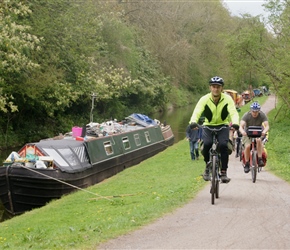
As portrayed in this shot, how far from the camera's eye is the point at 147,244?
6.53 m

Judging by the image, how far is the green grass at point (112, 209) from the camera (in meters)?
7.27

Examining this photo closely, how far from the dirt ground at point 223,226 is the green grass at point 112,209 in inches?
11.8

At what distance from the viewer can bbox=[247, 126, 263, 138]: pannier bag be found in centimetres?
1144

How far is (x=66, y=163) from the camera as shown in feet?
55.1

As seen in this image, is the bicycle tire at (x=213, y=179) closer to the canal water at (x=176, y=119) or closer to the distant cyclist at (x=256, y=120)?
the distant cyclist at (x=256, y=120)

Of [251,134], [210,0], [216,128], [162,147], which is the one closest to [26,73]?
[162,147]

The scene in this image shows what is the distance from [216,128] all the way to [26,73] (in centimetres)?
1916

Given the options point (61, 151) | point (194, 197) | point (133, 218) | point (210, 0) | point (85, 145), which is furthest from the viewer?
point (210, 0)

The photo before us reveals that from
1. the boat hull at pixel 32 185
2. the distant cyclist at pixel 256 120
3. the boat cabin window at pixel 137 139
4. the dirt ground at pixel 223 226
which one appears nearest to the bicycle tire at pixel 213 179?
the dirt ground at pixel 223 226

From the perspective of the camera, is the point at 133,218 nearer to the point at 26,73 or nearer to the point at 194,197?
the point at 194,197

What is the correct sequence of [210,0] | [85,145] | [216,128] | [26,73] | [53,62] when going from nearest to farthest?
1. [216,128]
2. [85,145]
3. [26,73]
4. [53,62]
5. [210,0]

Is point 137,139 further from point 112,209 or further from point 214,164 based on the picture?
point 214,164

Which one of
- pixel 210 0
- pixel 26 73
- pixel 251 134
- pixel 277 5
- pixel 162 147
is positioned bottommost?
pixel 162 147

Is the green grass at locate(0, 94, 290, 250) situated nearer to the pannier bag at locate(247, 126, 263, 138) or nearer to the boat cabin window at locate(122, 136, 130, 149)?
the pannier bag at locate(247, 126, 263, 138)
